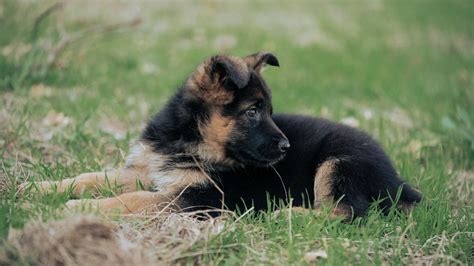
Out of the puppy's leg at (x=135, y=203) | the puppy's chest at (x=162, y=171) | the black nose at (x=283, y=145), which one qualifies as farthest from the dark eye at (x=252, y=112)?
the puppy's leg at (x=135, y=203)

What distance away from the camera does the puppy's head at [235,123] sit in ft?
15.0

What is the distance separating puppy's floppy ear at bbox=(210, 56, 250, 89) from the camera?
4.22 m

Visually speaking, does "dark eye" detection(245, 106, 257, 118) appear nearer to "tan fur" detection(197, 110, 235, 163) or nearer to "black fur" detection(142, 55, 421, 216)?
"black fur" detection(142, 55, 421, 216)

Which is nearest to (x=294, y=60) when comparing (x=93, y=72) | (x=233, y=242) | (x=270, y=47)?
(x=270, y=47)

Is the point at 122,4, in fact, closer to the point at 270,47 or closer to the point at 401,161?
the point at 270,47

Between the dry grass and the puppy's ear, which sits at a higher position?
the puppy's ear

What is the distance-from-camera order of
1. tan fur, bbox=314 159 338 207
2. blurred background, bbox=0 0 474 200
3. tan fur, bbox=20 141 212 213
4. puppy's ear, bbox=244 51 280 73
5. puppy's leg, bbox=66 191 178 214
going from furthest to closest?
blurred background, bbox=0 0 474 200 → puppy's ear, bbox=244 51 280 73 → tan fur, bbox=314 159 338 207 → tan fur, bbox=20 141 212 213 → puppy's leg, bbox=66 191 178 214

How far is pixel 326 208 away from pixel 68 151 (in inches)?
97.9

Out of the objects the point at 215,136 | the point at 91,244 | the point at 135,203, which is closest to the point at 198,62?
the point at 215,136

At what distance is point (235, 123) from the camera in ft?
15.0

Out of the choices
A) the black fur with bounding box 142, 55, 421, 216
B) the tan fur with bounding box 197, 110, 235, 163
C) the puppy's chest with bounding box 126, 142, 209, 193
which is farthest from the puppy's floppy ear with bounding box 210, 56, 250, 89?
the puppy's chest with bounding box 126, 142, 209, 193

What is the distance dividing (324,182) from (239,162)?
67cm

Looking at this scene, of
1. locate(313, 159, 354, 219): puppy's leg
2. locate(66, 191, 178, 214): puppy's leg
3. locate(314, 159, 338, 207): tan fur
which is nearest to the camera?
locate(66, 191, 178, 214): puppy's leg

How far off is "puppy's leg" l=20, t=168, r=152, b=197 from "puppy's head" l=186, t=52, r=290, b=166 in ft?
1.78
